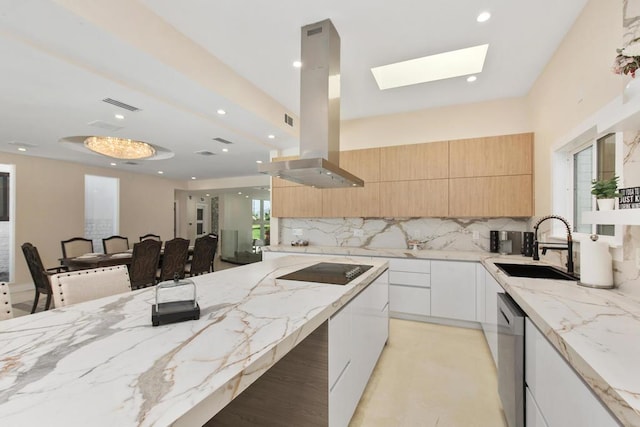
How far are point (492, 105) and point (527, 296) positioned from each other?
3.09 metres

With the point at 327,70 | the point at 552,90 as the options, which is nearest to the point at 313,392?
the point at 327,70

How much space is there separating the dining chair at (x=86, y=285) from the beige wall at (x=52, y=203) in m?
5.40

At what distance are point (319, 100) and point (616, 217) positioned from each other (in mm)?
1981

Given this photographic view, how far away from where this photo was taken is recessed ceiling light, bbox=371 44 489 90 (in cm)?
280

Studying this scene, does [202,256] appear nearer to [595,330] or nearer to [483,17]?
[483,17]

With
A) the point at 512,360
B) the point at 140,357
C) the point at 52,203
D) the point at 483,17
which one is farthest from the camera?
the point at 52,203

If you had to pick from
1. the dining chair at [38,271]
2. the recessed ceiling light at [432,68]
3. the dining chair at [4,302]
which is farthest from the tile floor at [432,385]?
the dining chair at [38,271]

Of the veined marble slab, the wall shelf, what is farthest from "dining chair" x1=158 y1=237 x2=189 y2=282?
the wall shelf

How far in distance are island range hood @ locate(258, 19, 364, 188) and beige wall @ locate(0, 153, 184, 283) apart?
5.91 m

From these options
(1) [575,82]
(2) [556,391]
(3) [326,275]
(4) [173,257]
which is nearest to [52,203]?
(4) [173,257]

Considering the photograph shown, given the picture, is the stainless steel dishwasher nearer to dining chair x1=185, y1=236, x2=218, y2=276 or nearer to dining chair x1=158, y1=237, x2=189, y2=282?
dining chair x1=158, y1=237, x2=189, y2=282

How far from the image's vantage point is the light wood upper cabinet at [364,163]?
4.11 m

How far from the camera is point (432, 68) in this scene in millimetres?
3043

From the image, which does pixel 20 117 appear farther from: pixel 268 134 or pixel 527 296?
pixel 527 296
